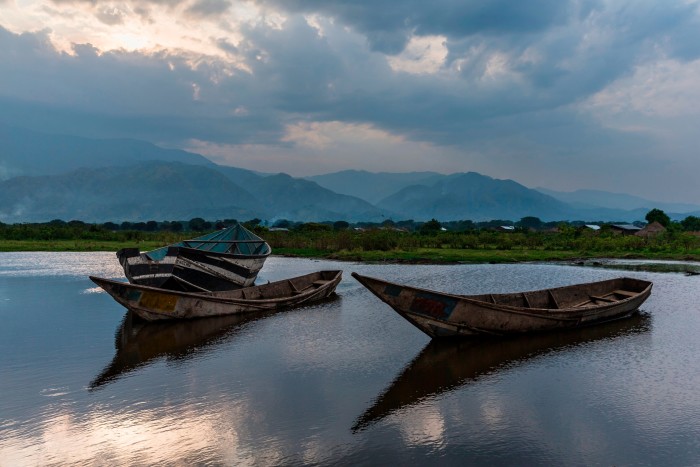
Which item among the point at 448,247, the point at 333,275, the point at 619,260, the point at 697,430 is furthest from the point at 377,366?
the point at 448,247

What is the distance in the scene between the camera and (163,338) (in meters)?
17.7

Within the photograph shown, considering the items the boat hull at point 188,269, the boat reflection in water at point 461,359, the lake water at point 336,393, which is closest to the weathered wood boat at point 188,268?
the boat hull at point 188,269

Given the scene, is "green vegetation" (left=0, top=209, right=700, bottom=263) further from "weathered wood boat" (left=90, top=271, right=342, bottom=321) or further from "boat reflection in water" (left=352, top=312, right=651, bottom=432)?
"boat reflection in water" (left=352, top=312, right=651, bottom=432)

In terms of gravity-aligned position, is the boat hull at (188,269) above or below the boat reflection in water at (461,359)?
above

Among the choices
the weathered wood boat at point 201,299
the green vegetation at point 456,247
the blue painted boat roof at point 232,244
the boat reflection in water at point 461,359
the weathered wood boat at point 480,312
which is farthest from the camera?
the green vegetation at point 456,247

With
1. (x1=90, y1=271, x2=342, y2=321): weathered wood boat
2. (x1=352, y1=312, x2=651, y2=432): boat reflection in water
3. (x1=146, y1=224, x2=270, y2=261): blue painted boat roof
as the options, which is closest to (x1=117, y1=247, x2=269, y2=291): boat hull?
(x1=90, y1=271, x2=342, y2=321): weathered wood boat

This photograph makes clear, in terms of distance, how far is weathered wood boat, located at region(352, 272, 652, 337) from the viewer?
50.4ft

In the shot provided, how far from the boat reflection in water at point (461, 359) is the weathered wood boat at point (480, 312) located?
0.33 metres

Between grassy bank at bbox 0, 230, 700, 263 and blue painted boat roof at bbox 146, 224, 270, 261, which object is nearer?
blue painted boat roof at bbox 146, 224, 270, 261

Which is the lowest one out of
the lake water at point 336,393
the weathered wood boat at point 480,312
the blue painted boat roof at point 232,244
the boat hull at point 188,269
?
the lake water at point 336,393

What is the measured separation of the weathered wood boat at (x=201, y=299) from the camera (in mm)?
18391

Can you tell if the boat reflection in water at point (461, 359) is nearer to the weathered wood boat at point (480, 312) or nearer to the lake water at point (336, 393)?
the lake water at point (336, 393)

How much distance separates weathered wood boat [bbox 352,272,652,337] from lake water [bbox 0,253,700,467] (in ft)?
1.69

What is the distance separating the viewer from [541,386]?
1261cm
